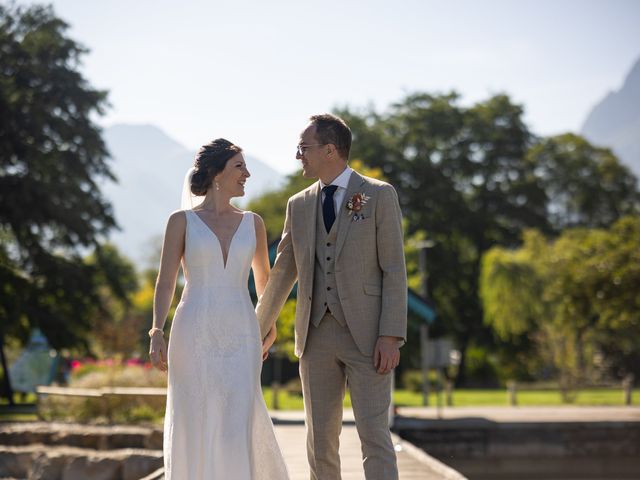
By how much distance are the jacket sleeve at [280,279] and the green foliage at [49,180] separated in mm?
23719

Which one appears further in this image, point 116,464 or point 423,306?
point 423,306

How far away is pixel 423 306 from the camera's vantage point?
20250mm

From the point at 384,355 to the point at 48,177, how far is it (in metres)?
26.6

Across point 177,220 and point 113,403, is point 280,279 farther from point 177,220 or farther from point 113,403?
point 113,403

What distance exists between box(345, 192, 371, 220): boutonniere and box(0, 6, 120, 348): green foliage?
24.3m

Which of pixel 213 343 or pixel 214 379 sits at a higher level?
pixel 213 343

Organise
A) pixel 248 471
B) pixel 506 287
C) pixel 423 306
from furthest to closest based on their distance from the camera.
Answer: pixel 506 287
pixel 423 306
pixel 248 471

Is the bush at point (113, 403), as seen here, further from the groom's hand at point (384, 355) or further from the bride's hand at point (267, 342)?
the groom's hand at point (384, 355)

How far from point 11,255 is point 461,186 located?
85.5ft

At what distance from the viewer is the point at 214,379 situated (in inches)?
221

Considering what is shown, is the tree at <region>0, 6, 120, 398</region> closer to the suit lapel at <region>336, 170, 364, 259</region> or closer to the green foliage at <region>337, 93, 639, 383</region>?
the green foliage at <region>337, 93, 639, 383</region>

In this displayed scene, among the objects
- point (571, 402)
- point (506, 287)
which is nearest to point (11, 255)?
point (571, 402)

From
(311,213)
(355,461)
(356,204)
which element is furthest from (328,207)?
(355,461)

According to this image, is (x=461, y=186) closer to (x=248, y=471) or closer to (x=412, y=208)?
(x=412, y=208)
